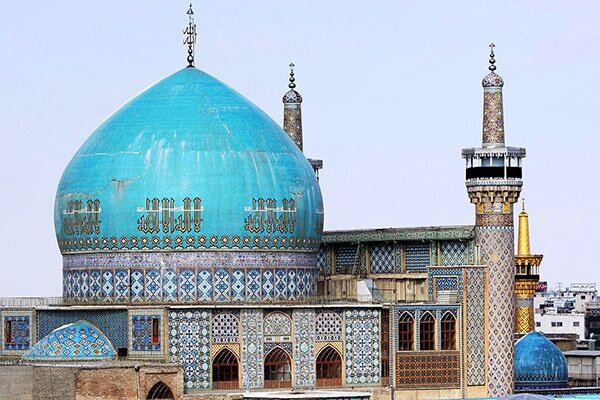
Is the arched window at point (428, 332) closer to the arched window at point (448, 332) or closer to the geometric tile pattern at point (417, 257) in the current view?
the arched window at point (448, 332)

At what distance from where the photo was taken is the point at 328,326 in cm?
3506

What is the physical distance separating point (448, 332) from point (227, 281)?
4.45 m

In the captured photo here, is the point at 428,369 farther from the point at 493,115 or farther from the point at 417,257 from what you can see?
the point at 493,115

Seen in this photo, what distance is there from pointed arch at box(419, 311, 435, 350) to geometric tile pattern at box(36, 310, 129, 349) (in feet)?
18.5

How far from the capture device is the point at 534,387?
4131 cm

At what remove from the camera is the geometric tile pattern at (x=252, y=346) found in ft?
112

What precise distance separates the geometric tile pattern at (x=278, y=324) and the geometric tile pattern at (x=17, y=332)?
4448 millimetres

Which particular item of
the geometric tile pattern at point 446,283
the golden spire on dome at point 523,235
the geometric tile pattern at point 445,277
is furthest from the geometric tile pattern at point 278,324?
the golden spire on dome at point 523,235

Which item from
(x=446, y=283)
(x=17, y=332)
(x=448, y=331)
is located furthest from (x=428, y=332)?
(x=17, y=332)

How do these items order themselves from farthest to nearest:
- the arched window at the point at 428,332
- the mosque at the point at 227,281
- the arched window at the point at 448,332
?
1. the arched window at the point at 448,332
2. the arched window at the point at 428,332
3. the mosque at the point at 227,281

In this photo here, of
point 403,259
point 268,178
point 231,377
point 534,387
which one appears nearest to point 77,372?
point 231,377

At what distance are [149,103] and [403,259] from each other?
6304mm

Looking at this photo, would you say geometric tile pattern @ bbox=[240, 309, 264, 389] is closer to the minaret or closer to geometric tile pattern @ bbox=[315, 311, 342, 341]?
geometric tile pattern @ bbox=[315, 311, 342, 341]

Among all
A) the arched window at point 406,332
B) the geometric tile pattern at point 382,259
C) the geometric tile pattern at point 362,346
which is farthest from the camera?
the geometric tile pattern at point 382,259
